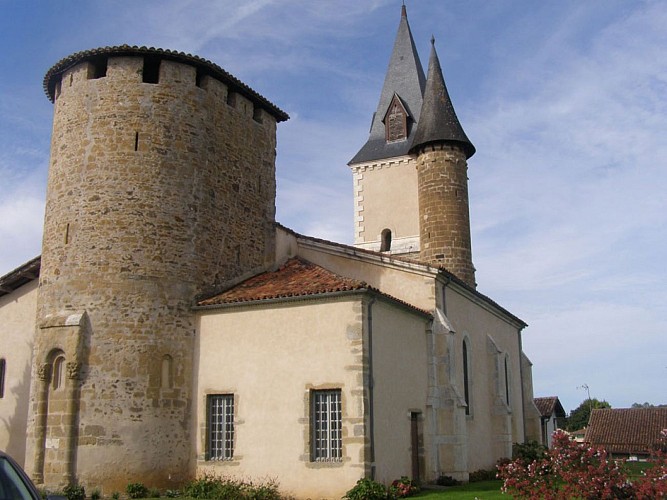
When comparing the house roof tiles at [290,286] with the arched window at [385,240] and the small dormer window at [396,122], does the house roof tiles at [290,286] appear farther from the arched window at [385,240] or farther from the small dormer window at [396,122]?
the small dormer window at [396,122]

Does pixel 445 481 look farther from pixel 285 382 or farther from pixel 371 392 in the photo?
pixel 285 382

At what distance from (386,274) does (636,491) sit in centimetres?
1002

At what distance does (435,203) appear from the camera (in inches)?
972

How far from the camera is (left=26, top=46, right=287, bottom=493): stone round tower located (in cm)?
1563

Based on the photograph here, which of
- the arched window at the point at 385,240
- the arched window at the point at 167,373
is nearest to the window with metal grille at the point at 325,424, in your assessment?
the arched window at the point at 167,373

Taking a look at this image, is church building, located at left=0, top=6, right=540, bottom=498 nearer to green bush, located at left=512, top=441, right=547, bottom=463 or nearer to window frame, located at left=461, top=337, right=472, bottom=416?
window frame, located at left=461, top=337, right=472, bottom=416

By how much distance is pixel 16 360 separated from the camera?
2045 cm

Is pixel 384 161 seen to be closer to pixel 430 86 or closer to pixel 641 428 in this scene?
pixel 430 86

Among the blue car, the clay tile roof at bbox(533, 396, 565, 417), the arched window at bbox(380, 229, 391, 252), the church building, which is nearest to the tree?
the clay tile roof at bbox(533, 396, 565, 417)

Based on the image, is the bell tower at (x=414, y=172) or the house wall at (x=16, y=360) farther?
the bell tower at (x=414, y=172)

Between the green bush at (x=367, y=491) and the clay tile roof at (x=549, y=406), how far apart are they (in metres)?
33.7

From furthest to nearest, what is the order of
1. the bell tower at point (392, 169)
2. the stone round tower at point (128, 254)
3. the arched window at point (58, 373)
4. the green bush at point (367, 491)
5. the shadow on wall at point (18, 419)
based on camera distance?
the bell tower at point (392, 169)
the shadow on wall at point (18, 419)
the arched window at point (58, 373)
the stone round tower at point (128, 254)
the green bush at point (367, 491)

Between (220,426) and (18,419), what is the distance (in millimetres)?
7376

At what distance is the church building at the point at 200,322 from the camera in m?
15.2
